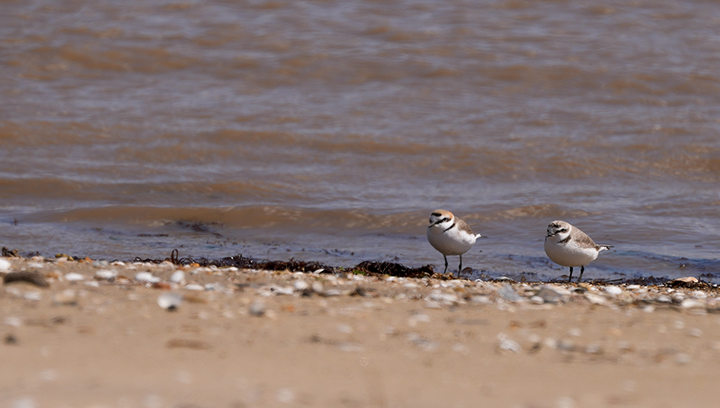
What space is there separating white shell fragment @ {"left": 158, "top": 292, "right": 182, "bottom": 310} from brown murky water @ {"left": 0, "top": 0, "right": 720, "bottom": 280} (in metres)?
4.34

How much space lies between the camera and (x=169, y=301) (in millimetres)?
4617

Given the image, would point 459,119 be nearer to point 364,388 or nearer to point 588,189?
point 588,189

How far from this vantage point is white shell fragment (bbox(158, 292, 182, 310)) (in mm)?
4559

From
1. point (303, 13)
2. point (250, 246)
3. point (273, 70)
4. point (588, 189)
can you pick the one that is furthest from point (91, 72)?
point (588, 189)

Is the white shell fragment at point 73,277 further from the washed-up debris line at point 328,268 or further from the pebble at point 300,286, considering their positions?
the washed-up debris line at point 328,268

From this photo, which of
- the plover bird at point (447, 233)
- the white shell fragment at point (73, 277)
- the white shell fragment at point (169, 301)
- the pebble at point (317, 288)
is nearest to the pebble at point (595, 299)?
the pebble at point (317, 288)

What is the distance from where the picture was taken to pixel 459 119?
14984mm

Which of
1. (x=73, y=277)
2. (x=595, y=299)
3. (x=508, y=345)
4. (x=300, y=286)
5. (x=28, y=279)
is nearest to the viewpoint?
(x=508, y=345)

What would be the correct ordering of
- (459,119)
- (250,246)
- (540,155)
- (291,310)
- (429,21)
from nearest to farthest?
1. (291,310)
2. (250,246)
3. (540,155)
4. (459,119)
5. (429,21)

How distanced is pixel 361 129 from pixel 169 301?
1024 cm

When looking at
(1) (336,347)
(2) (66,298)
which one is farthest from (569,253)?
(2) (66,298)

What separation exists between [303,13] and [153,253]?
11.5 metres

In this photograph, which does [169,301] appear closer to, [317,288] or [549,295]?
[317,288]

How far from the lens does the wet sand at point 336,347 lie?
327cm
